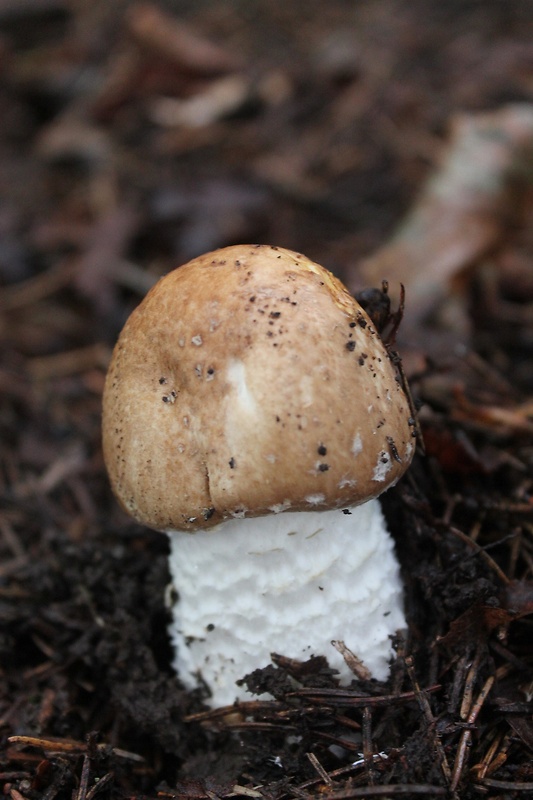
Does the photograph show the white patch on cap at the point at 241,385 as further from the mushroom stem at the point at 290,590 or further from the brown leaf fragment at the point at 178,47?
the brown leaf fragment at the point at 178,47

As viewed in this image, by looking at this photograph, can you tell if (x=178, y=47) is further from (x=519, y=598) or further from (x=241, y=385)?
(x=519, y=598)

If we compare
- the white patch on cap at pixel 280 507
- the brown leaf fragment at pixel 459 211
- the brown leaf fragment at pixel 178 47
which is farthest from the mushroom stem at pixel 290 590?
the brown leaf fragment at pixel 178 47

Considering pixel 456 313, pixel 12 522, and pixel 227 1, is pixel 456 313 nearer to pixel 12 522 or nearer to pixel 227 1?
pixel 12 522

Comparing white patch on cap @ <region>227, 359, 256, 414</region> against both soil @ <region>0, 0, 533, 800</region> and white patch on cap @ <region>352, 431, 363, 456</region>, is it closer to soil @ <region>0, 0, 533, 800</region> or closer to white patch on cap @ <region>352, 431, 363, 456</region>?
white patch on cap @ <region>352, 431, 363, 456</region>

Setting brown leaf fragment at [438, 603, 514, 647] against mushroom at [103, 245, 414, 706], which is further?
brown leaf fragment at [438, 603, 514, 647]

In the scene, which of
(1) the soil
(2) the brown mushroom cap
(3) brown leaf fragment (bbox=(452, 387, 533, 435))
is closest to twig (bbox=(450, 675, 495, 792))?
(1) the soil

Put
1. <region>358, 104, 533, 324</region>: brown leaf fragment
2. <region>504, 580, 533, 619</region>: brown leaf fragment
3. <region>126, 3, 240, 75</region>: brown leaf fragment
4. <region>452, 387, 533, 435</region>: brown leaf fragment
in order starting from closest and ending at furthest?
1. <region>504, 580, 533, 619</region>: brown leaf fragment
2. <region>452, 387, 533, 435</region>: brown leaf fragment
3. <region>358, 104, 533, 324</region>: brown leaf fragment
4. <region>126, 3, 240, 75</region>: brown leaf fragment

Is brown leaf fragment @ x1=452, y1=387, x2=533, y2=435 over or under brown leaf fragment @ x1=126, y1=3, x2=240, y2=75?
under

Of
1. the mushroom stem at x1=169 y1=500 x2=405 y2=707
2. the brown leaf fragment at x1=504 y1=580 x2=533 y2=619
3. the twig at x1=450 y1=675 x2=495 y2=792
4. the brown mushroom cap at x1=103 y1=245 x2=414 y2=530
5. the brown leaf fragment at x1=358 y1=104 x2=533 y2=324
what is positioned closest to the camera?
the brown mushroom cap at x1=103 y1=245 x2=414 y2=530

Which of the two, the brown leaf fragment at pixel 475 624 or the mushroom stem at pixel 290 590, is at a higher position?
the mushroom stem at pixel 290 590
